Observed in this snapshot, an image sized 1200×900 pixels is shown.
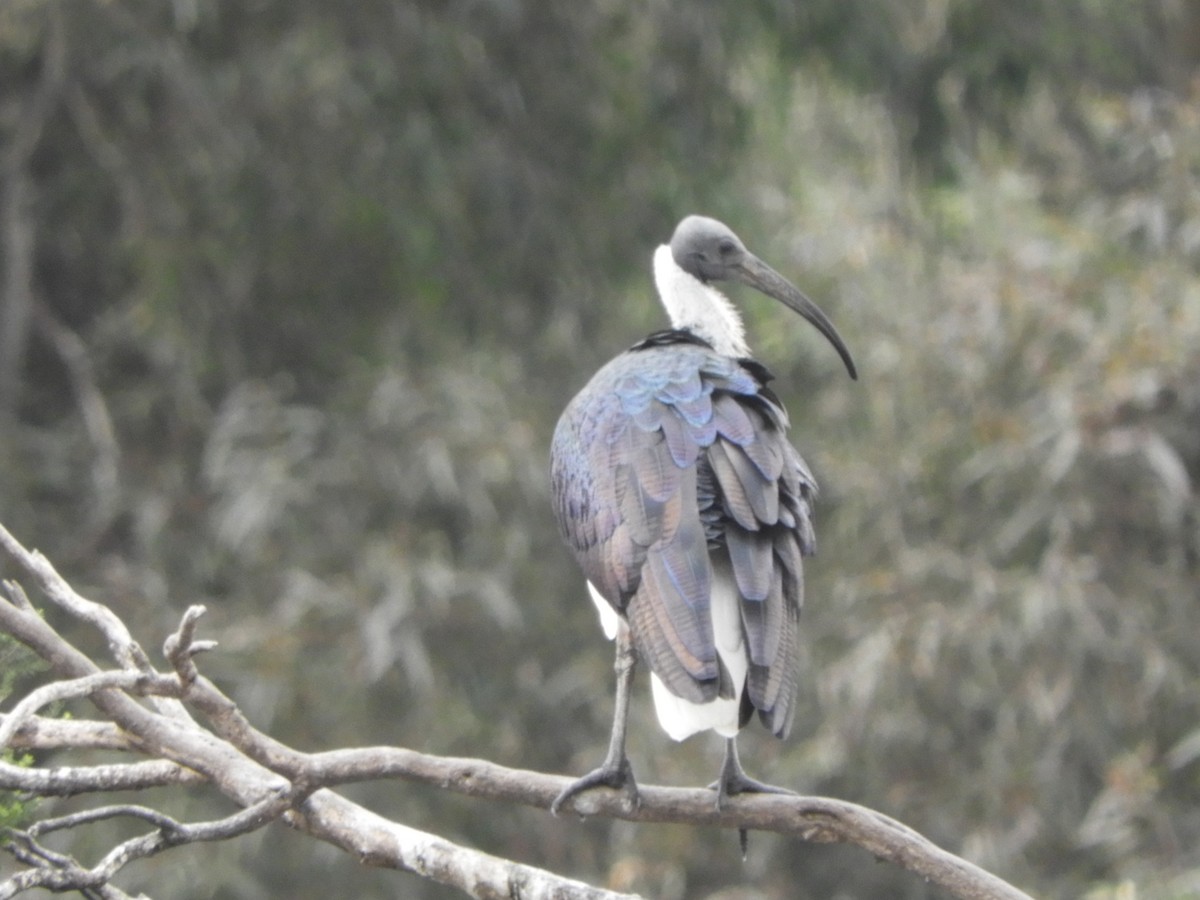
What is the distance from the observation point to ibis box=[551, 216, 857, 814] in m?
3.10

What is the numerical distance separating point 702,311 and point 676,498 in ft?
3.48

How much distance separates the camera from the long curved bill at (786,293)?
4.17 meters

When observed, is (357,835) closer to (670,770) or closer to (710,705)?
(710,705)

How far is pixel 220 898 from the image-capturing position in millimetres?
7754

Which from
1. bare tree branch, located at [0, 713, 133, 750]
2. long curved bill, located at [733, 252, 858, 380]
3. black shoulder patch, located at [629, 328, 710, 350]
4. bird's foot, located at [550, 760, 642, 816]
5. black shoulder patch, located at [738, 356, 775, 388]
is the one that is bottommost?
bare tree branch, located at [0, 713, 133, 750]

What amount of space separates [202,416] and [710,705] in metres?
5.31

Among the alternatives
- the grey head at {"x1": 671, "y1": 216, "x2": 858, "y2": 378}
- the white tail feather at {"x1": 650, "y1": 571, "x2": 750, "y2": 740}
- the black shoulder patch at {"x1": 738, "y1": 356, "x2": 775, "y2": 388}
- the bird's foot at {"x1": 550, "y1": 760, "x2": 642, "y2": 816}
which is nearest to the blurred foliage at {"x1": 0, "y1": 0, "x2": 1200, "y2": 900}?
the grey head at {"x1": 671, "y1": 216, "x2": 858, "y2": 378}

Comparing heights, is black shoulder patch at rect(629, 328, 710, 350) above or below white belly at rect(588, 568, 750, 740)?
above

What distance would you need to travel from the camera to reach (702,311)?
14.1 feet

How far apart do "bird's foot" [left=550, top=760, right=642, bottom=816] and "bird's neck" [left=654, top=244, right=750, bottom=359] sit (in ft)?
3.90

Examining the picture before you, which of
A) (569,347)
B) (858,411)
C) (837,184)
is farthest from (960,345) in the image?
(837,184)

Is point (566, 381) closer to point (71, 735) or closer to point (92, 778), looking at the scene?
point (71, 735)

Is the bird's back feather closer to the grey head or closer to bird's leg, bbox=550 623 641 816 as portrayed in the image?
bird's leg, bbox=550 623 641 816

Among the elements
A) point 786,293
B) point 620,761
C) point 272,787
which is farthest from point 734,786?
point 786,293
